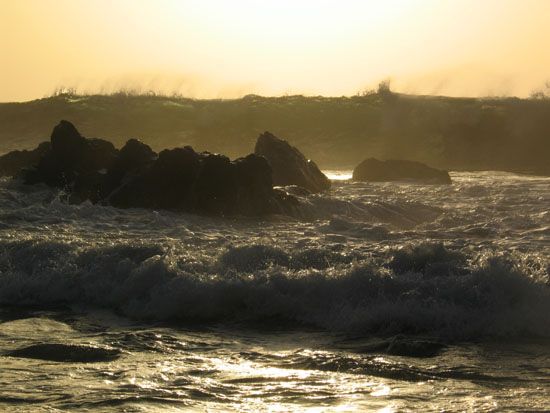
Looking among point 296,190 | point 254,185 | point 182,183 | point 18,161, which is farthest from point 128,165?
point 18,161

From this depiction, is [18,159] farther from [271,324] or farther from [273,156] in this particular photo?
[271,324]

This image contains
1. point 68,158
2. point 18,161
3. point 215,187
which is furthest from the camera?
point 18,161

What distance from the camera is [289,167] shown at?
19734mm

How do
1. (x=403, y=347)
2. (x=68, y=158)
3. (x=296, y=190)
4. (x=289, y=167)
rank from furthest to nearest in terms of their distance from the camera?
1. (x=289, y=167)
2. (x=68, y=158)
3. (x=296, y=190)
4. (x=403, y=347)

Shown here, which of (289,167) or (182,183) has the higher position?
(289,167)

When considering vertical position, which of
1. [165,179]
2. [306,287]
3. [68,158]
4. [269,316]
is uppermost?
[68,158]

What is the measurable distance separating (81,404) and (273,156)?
14.6m

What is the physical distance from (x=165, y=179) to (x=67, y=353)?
886 cm

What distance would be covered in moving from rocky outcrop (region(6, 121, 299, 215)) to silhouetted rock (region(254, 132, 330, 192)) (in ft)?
10.4

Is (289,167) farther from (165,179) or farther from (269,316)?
(269,316)

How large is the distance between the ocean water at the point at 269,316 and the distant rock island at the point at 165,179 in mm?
1414

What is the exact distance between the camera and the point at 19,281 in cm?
985

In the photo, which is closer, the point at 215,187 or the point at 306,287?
the point at 306,287

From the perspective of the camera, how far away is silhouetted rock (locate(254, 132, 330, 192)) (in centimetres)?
1938
